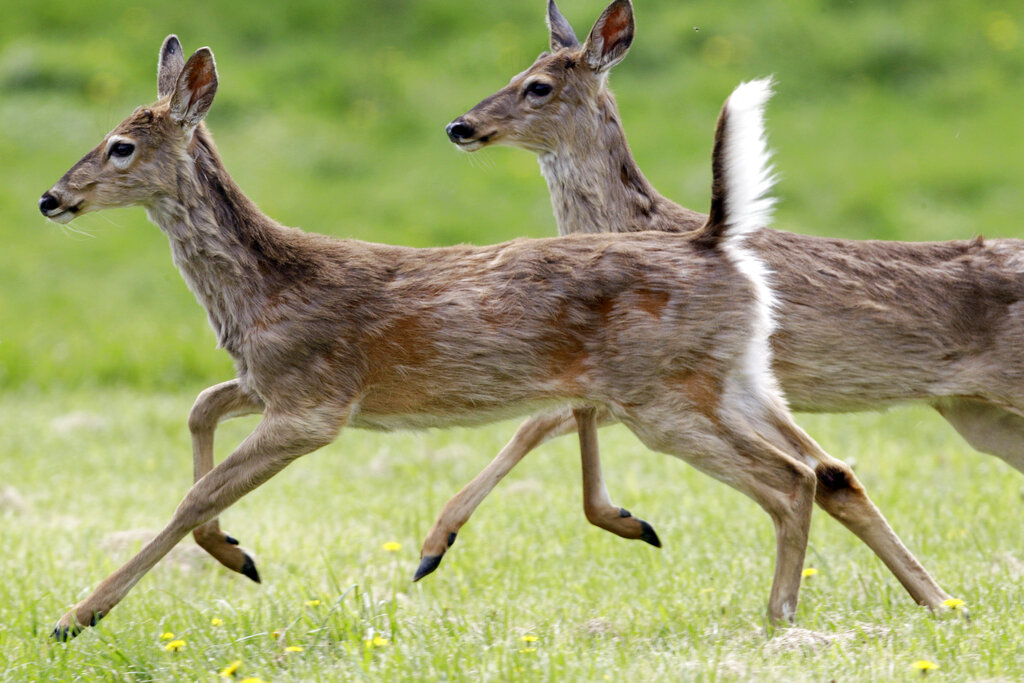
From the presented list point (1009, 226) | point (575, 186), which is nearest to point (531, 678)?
point (575, 186)

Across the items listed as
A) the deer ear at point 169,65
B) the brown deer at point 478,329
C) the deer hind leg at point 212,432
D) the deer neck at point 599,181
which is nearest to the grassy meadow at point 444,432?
the deer hind leg at point 212,432

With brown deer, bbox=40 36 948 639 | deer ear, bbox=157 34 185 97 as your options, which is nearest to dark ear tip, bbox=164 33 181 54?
deer ear, bbox=157 34 185 97

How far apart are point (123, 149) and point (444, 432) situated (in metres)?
4.40

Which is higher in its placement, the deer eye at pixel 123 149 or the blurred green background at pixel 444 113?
the blurred green background at pixel 444 113

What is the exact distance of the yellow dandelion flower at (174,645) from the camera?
4137 millimetres

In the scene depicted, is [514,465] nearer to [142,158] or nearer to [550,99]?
[550,99]

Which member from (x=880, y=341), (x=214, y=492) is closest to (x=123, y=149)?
(x=214, y=492)

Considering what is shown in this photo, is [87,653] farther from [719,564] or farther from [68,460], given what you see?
[68,460]

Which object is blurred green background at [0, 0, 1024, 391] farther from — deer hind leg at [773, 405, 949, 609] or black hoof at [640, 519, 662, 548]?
deer hind leg at [773, 405, 949, 609]

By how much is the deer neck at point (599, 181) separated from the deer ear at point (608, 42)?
5.0 inches

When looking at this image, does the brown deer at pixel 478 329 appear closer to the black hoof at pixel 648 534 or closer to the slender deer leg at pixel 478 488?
the slender deer leg at pixel 478 488

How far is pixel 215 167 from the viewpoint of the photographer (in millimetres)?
4789

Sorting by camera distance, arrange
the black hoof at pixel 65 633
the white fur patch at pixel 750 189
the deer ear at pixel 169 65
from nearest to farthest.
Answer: the black hoof at pixel 65 633
the white fur patch at pixel 750 189
the deer ear at pixel 169 65

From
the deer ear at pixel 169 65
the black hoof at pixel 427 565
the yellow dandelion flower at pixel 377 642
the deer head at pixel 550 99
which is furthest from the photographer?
the deer head at pixel 550 99
